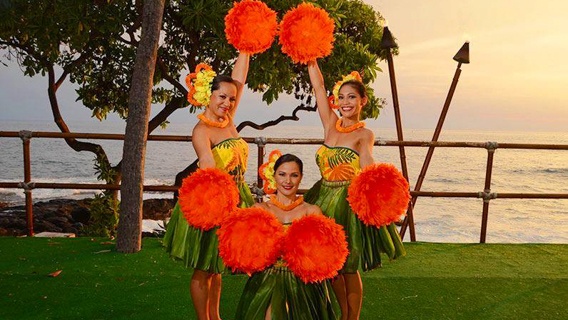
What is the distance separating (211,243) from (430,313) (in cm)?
157

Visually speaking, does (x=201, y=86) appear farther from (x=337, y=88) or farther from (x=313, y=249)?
(x=313, y=249)

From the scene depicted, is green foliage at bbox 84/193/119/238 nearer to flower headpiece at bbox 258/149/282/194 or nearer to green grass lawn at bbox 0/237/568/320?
green grass lawn at bbox 0/237/568/320

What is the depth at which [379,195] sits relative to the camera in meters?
2.40

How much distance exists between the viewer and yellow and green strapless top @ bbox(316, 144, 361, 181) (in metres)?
2.65

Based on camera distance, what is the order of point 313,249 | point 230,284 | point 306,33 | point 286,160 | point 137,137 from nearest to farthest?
point 313,249 < point 286,160 < point 306,33 < point 230,284 < point 137,137

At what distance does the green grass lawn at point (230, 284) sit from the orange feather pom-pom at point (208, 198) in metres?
1.12

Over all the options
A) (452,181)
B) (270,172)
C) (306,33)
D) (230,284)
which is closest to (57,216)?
(230,284)

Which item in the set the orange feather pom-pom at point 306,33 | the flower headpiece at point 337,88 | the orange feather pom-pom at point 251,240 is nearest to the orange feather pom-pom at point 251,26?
the orange feather pom-pom at point 306,33

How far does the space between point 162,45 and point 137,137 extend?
4112 millimetres

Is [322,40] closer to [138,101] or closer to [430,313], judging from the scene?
[430,313]

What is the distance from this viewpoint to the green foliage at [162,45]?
6543mm

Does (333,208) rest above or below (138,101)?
below

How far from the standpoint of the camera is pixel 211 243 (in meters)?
2.59

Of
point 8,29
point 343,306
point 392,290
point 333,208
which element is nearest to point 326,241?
point 333,208
